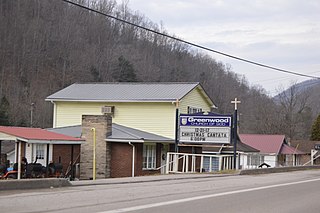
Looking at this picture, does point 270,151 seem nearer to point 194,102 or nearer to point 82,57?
point 194,102

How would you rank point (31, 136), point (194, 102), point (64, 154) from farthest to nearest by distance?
point (194, 102)
point (64, 154)
point (31, 136)

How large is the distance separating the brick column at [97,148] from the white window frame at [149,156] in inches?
103

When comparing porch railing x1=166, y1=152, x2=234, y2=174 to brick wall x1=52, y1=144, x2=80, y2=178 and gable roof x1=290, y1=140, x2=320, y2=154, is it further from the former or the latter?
gable roof x1=290, y1=140, x2=320, y2=154

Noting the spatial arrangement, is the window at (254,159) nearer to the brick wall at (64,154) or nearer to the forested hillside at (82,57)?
the forested hillside at (82,57)

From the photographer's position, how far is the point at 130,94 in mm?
41750

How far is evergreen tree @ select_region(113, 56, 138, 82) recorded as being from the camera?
285 ft

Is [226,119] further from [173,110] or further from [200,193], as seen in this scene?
[200,193]

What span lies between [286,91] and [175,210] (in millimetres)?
89989

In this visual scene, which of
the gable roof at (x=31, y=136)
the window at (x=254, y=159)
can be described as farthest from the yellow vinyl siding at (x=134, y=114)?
the window at (x=254, y=159)

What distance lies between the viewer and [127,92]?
4231 centimetres

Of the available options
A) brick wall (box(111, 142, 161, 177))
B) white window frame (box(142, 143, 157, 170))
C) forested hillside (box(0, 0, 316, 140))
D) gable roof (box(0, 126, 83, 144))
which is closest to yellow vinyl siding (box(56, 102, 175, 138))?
white window frame (box(142, 143, 157, 170))

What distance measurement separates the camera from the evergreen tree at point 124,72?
285ft

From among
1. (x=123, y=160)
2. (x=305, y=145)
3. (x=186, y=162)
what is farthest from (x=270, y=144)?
(x=123, y=160)

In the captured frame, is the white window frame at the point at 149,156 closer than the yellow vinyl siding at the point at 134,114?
Yes
